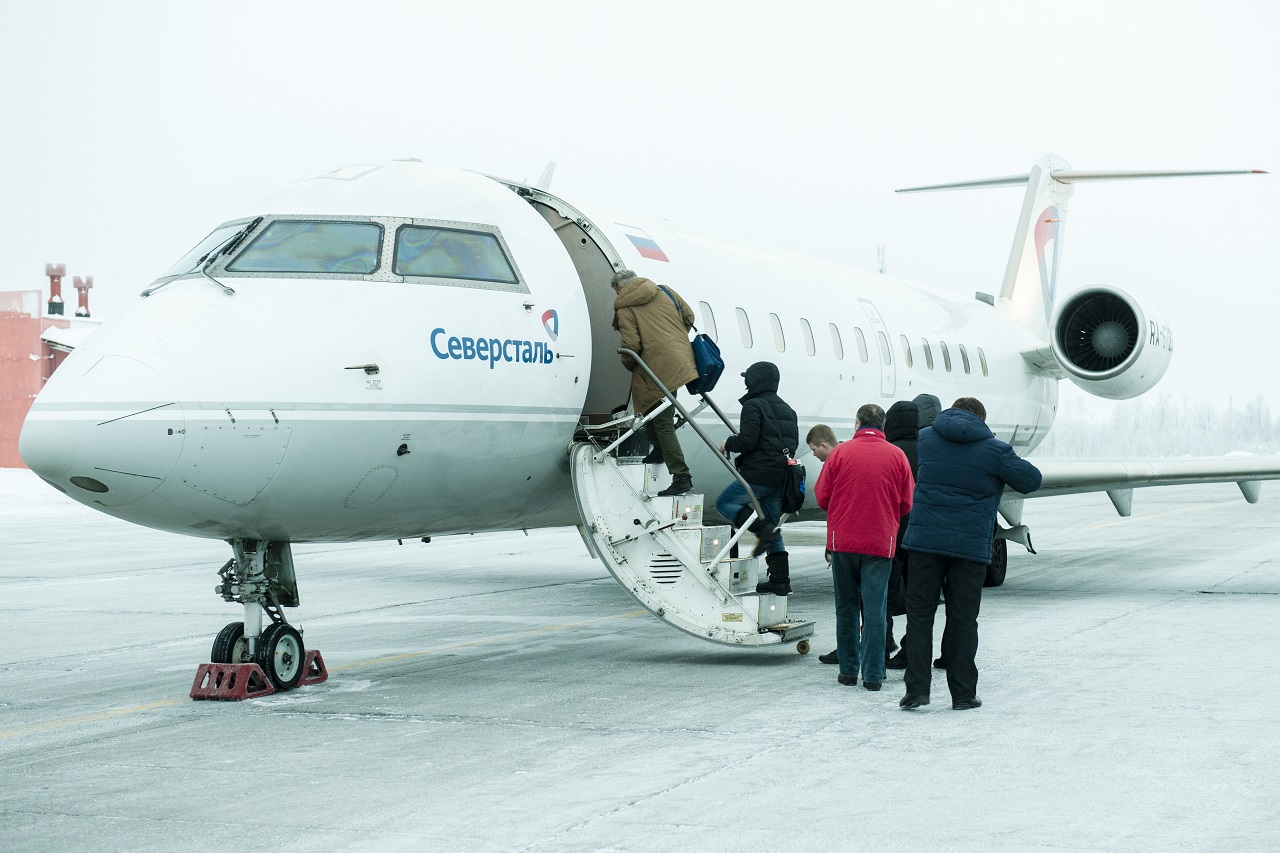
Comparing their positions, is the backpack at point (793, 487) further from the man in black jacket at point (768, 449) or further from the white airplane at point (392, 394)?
the white airplane at point (392, 394)

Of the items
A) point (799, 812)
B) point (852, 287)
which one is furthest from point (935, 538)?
point (852, 287)

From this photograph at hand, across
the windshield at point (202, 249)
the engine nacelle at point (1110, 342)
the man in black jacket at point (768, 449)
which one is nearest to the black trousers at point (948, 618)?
the man in black jacket at point (768, 449)

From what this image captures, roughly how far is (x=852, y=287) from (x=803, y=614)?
4275mm

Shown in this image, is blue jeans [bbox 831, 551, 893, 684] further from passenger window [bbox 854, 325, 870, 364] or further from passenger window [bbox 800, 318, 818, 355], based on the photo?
passenger window [bbox 854, 325, 870, 364]

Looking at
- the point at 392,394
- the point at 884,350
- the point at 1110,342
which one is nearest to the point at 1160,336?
the point at 1110,342

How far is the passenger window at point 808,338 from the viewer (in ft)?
44.6

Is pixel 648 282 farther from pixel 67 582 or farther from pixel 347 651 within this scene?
pixel 67 582

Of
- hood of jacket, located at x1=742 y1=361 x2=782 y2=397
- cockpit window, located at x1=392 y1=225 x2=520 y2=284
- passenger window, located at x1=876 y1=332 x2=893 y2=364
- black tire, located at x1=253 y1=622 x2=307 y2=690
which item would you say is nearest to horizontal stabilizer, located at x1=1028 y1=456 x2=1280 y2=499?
passenger window, located at x1=876 y1=332 x2=893 y2=364

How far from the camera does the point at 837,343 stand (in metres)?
14.3

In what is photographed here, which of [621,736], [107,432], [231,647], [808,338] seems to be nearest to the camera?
[621,736]

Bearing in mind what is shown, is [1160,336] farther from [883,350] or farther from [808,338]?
[808,338]

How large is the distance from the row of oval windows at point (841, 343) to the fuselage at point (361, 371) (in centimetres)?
60

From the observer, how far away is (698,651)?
34.6 feet

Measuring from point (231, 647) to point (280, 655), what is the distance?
324mm
